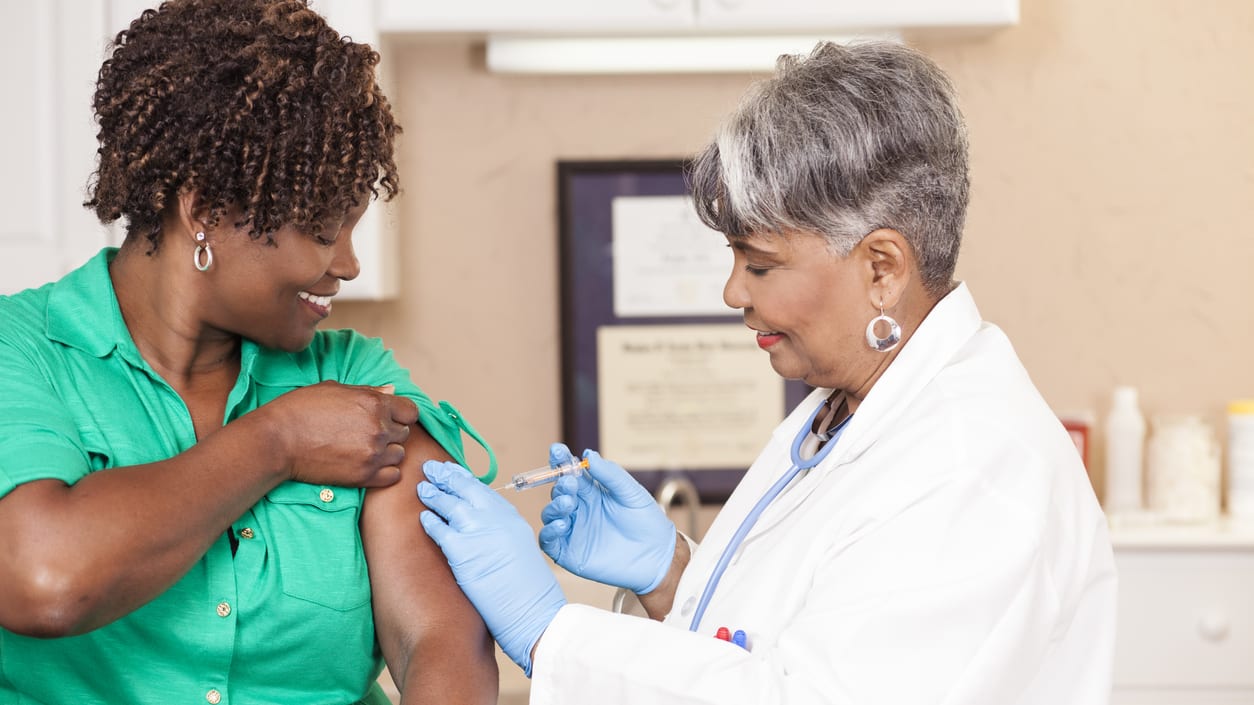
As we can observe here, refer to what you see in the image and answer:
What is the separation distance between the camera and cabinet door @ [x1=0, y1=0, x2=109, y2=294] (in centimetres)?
203

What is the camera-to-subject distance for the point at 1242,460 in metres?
2.31

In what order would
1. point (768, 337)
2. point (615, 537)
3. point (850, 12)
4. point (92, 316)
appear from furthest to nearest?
point (850, 12), point (615, 537), point (768, 337), point (92, 316)

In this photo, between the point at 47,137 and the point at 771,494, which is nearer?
the point at 771,494

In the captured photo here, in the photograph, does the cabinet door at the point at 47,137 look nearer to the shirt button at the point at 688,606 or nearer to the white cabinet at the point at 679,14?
the white cabinet at the point at 679,14

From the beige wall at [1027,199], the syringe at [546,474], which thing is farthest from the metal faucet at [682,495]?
the syringe at [546,474]

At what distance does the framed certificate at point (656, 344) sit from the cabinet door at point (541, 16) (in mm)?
347

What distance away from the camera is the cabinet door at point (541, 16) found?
2158mm

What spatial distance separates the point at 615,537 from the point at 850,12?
3.80 feet

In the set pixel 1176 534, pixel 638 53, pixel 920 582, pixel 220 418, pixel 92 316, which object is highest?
pixel 638 53

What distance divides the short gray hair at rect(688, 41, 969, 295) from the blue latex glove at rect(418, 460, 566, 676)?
39 cm

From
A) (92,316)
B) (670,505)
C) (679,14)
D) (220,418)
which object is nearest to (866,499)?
(220,418)

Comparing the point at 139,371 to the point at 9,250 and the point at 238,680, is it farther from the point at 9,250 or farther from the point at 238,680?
the point at 9,250

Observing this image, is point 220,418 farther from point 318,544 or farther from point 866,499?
point 866,499

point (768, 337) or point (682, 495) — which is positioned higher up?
point (768, 337)
